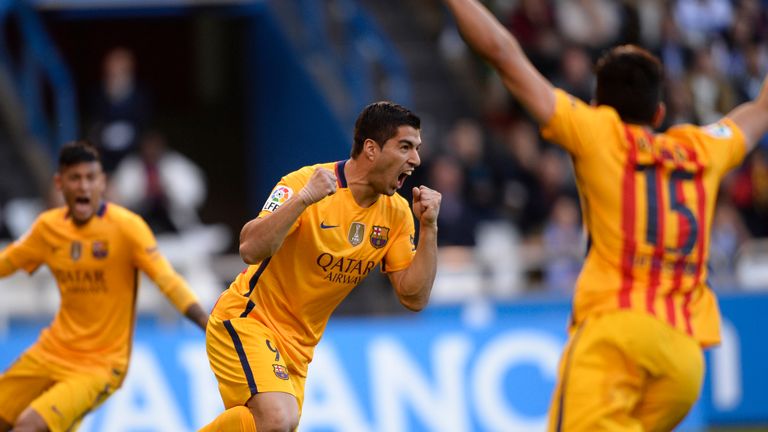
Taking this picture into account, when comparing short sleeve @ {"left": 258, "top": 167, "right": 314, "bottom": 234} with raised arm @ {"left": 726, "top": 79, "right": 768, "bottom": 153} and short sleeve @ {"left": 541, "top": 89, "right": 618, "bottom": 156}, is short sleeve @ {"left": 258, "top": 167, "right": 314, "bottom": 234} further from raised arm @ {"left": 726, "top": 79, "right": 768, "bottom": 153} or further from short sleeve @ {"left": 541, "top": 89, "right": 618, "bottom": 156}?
raised arm @ {"left": 726, "top": 79, "right": 768, "bottom": 153}

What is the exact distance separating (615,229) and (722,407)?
8.34 meters

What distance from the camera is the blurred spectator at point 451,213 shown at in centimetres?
1570

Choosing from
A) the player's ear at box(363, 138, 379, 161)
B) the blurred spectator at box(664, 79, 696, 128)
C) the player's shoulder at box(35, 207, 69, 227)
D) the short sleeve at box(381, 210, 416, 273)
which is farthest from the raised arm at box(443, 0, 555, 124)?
the blurred spectator at box(664, 79, 696, 128)

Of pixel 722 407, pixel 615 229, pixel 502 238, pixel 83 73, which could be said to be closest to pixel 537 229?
pixel 502 238

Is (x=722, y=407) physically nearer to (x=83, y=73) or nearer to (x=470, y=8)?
(x=470, y=8)

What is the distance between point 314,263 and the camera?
723 centimetres

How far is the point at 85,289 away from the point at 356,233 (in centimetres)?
228

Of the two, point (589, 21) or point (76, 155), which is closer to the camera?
point (76, 155)

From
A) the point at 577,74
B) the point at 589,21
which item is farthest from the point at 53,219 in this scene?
the point at 589,21

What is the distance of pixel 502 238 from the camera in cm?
1611

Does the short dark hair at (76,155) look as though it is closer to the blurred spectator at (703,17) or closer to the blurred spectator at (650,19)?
the blurred spectator at (650,19)

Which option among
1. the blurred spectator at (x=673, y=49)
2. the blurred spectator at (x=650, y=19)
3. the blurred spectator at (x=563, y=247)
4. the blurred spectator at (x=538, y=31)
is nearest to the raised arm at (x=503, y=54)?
the blurred spectator at (x=563, y=247)

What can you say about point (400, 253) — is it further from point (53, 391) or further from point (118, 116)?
point (118, 116)

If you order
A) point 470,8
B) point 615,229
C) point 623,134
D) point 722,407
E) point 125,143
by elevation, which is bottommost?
point 722,407
